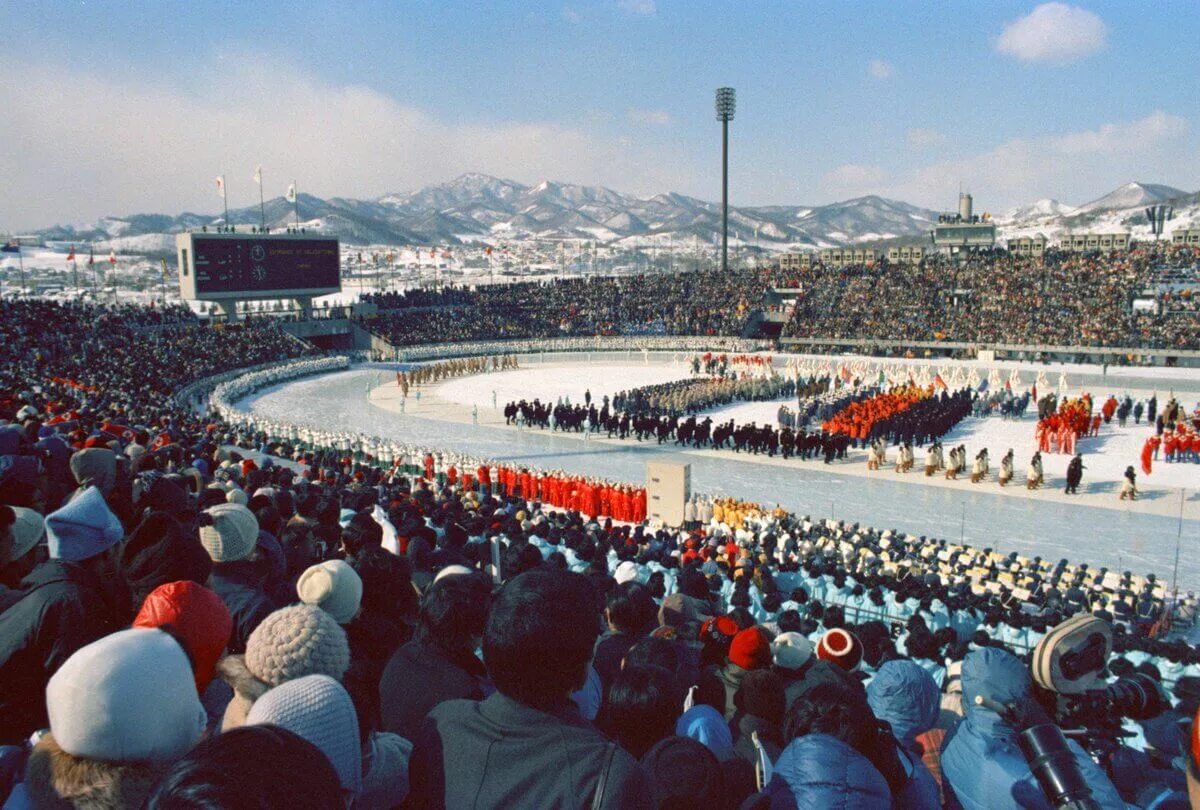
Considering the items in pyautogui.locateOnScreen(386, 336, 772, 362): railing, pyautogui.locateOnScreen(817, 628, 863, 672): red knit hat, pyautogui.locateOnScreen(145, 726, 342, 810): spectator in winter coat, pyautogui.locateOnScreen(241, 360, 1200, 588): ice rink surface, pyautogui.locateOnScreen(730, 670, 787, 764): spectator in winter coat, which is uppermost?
pyautogui.locateOnScreen(145, 726, 342, 810): spectator in winter coat

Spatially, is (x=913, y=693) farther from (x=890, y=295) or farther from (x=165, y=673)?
(x=890, y=295)

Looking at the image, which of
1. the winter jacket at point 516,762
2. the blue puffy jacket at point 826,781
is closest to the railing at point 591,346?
the blue puffy jacket at point 826,781

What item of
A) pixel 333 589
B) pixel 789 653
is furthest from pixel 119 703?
pixel 789 653

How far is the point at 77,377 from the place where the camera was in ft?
91.2

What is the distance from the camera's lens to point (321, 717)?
1.97 meters

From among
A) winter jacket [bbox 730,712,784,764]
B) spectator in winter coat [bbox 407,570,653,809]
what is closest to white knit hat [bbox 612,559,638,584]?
winter jacket [bbox 730,712,784,764]

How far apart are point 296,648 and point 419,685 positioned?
63 centimetres

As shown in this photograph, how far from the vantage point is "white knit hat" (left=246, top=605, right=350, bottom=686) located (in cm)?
262

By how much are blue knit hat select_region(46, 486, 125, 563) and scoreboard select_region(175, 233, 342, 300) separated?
41042 millimetres

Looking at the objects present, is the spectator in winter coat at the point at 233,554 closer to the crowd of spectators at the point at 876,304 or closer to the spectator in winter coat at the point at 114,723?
the spectator in winter coat at the point at 114,723

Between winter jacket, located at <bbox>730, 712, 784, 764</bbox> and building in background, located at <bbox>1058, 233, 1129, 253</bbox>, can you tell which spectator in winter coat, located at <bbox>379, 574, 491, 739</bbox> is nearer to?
winter jacket, located at <bbox>730, 712, 784, 764</bbox>

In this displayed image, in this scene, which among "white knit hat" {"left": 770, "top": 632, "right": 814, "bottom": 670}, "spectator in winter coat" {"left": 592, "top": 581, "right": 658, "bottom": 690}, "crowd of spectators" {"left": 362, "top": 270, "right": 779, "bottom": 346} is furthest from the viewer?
"crowd of spectators" {"left": 362, "top": 270, "right": 779, "bottom": 346}

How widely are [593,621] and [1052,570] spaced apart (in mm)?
12529

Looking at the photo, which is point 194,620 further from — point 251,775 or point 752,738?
point 752,738
